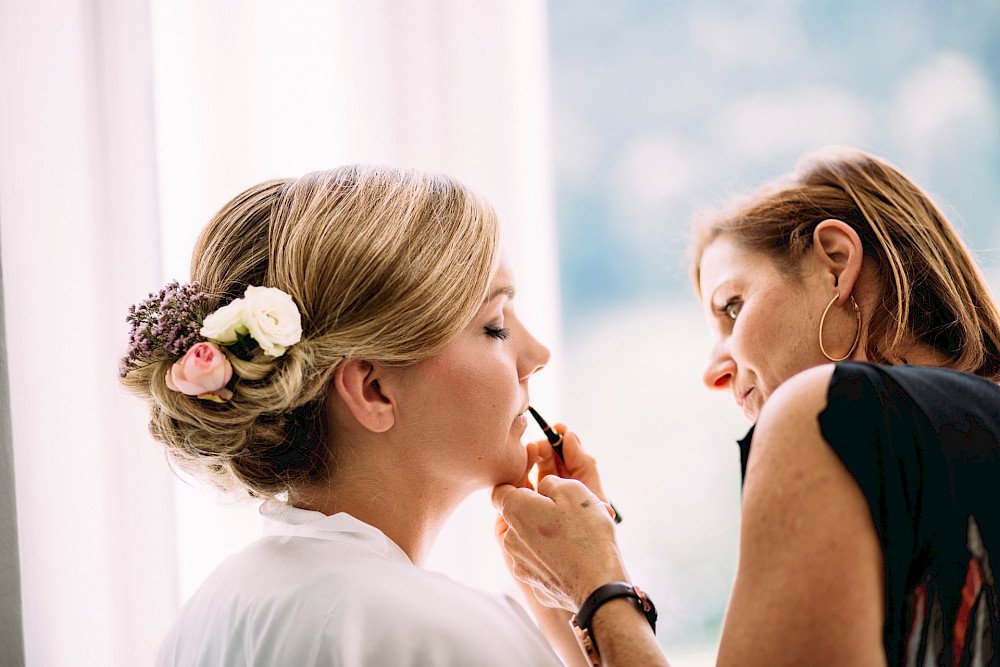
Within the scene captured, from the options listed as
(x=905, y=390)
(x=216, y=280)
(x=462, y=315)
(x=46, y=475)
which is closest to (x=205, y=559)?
(x=46, y=475)

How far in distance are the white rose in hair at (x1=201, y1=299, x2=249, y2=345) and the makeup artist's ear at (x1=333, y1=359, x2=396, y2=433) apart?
5.3 inches

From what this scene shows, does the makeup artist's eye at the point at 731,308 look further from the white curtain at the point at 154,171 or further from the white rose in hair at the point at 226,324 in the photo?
the white rose in hair at the point at 226,324

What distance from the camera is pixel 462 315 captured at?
116 centimetres

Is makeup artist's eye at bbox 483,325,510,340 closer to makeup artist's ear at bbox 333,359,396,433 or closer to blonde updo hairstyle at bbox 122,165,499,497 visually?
blonde updo hairstyle at bbox 122,165,499,497

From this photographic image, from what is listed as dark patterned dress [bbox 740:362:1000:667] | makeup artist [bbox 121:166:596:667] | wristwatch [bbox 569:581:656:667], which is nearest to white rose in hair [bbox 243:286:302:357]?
makeup artist [bbox 121:166:596:667]

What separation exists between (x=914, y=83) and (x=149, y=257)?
5.91 ft

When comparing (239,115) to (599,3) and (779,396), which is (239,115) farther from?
(779,396)

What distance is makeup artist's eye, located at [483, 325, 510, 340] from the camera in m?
1.21

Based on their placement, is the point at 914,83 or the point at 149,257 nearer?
the point at 149,257

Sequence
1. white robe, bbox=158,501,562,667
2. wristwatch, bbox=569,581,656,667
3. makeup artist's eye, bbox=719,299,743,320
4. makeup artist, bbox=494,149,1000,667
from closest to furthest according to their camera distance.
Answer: makeup artist, bbox=494,149,1000,667 < white robe, bbox=158,501,562,667 < wristwatch, bbox=569,581,656,667 < makeup artist's eye, bbox=719,299,743,320

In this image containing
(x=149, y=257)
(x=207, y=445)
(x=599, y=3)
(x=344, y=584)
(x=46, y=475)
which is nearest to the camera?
(x=344, y=584)

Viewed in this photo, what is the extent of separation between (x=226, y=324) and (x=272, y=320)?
0.06 meters

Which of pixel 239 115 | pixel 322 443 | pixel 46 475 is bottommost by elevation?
pixel 46 475

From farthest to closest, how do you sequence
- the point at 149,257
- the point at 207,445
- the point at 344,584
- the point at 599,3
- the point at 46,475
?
the point at 599,3 < the point at 149,257 < the point at 46,475 < the point at 207,445 < the point at 344,584
